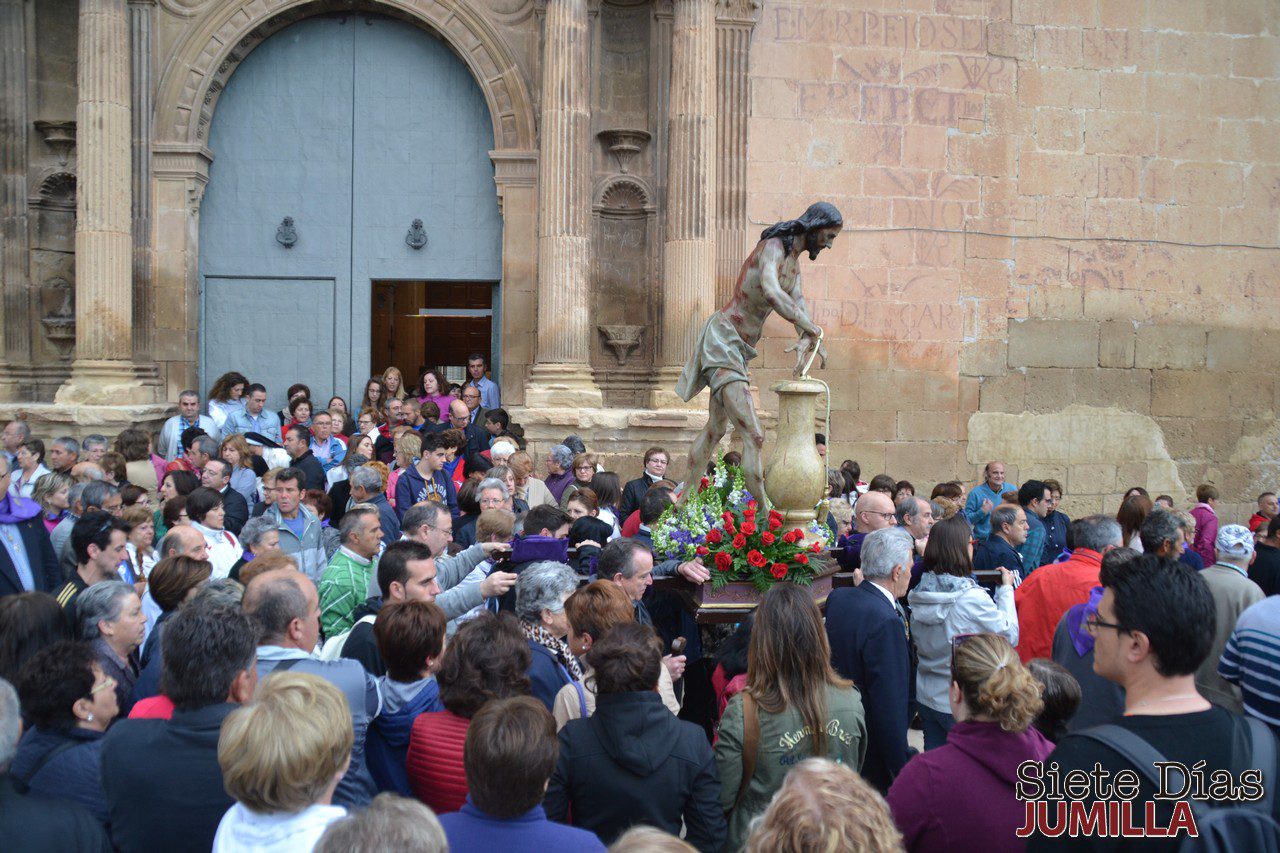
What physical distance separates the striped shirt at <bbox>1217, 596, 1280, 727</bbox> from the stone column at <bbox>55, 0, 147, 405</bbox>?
37.0 feet

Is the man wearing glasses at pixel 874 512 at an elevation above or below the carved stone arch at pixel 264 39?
below

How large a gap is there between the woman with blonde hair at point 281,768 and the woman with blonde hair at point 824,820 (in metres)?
1.13

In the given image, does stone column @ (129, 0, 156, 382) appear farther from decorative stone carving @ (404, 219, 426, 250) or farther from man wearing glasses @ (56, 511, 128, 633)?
man wearing glasses @ (56, 511, 128, 633)

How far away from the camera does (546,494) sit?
30.3ft

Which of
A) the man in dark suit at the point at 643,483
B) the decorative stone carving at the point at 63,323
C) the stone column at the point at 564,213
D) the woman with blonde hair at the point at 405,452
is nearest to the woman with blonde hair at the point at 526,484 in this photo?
the man in dark suit at the point at 643,483

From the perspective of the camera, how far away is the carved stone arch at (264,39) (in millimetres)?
12883

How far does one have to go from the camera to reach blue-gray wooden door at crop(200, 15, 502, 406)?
1344 centimetres

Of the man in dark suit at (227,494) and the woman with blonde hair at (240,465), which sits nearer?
the man in dark suit at (227,494)

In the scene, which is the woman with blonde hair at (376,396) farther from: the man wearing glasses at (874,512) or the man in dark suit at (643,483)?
the man wearing glasses at (874,512)

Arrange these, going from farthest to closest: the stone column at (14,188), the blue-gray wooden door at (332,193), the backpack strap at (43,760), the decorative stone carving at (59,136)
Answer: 1. the blue-gray wooden door at (332,193)
2. the decorative stone carving at (59,136)
3. the stone column at (14,188)
4. the backpack strap at (43,760)

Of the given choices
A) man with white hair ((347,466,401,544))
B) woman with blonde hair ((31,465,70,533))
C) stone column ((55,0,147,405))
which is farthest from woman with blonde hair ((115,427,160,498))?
stone column ((55,0,147,405))

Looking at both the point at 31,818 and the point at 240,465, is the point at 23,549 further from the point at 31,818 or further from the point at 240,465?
the point at 31,818

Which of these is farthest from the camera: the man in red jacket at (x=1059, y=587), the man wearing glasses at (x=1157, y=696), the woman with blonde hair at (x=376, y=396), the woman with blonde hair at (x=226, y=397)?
the woman with blonde hair at (x=376, y=396)

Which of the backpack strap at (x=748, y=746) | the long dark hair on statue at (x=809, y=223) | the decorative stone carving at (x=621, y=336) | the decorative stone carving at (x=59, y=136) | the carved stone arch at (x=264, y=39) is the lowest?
the backpack strap at (x=748, y=746)
